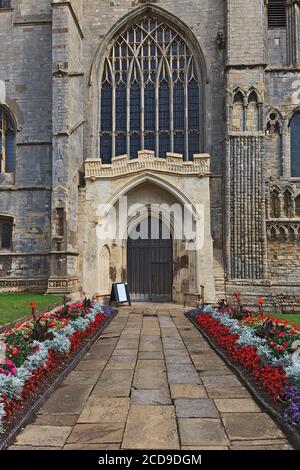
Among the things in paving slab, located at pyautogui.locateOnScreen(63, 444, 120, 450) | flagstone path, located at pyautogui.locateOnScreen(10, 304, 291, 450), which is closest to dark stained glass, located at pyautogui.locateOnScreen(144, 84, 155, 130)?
flagstone path, located at pyautogui.locateOnScreen(10, 304, 291, 450)

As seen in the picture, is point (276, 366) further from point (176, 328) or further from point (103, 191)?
point (103, 191)

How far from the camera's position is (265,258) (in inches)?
676

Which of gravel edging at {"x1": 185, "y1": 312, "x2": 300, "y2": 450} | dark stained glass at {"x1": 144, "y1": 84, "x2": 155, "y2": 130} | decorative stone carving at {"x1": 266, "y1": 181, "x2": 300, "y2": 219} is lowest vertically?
gravel edging at {"x1": 185, "y1": 312, "x2": 300, "y2": 450}

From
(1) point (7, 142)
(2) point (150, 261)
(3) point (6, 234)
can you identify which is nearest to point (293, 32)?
(2) point (150, 261)

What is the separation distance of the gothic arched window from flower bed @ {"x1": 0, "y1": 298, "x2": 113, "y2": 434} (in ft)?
37.3

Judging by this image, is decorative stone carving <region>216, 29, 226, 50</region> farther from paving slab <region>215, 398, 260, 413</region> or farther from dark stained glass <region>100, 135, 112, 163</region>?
paving slab <region>215, 398, 260, 413</region>

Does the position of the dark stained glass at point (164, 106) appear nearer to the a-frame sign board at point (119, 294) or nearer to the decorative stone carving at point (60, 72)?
the decorative stone carving at point (60, 72)

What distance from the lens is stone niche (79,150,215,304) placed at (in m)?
16.0

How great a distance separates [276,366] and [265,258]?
11582 millimetres

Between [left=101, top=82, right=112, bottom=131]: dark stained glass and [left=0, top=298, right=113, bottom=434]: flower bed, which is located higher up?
[left=101, top=82, right=112, bottom=131]: dark stained glass

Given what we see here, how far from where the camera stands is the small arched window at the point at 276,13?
66.6 feet

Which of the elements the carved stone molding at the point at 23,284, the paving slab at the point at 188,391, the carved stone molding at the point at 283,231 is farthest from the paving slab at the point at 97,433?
the carved stone molding at the point at 283,231

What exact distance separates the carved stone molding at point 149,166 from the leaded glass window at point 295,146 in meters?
4.80
